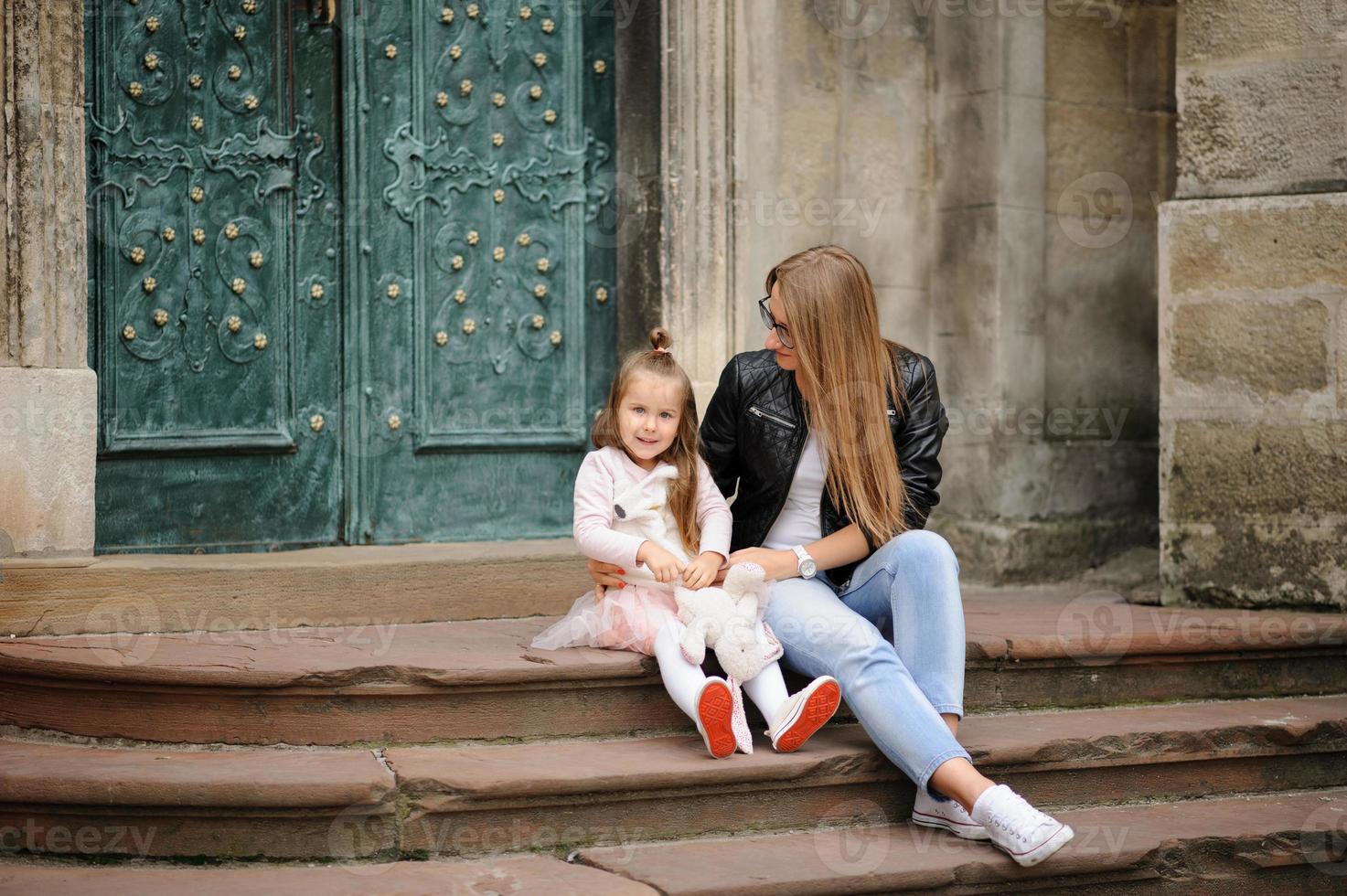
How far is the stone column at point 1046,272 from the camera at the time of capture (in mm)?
5180

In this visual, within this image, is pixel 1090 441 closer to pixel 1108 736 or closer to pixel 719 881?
→ pixel 1108 736

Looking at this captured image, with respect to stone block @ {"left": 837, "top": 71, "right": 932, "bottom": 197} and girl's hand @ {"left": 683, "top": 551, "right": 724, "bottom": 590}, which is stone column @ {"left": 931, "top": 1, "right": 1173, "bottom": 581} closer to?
stone block @ {"left": 837, "top": 71, "right": 932, "bottom": 197}

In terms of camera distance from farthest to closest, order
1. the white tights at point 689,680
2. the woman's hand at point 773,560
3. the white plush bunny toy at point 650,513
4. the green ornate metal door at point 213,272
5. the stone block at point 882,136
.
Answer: the stone block at point 882,136 < the green ornate metal door at point 213,272 < the white plush bunny toy at point 650,513 < the woman's hand at point 773,560 < the white tights at point 689,680

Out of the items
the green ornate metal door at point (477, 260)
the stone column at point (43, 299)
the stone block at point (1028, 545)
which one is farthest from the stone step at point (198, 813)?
the stone block at point (1028, 545)

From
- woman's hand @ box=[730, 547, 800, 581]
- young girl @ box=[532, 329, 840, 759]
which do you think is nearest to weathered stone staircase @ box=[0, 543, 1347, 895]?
young girl @ box=[532, 329, 840, 759]

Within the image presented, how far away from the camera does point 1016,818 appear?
3.09 metres

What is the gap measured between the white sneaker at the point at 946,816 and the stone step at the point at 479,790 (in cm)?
12

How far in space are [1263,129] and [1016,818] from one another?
2589mm

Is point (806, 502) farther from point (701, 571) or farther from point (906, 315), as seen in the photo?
point (906, 315)

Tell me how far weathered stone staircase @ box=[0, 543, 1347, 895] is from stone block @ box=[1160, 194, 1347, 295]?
1066 mm

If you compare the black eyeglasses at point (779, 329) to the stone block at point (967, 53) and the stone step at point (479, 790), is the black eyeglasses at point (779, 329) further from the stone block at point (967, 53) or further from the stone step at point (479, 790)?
the stone block at point (967, 53)

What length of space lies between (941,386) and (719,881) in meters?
2.76

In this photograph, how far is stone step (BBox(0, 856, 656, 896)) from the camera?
2.91 metres

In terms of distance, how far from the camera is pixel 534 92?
4.87 m
